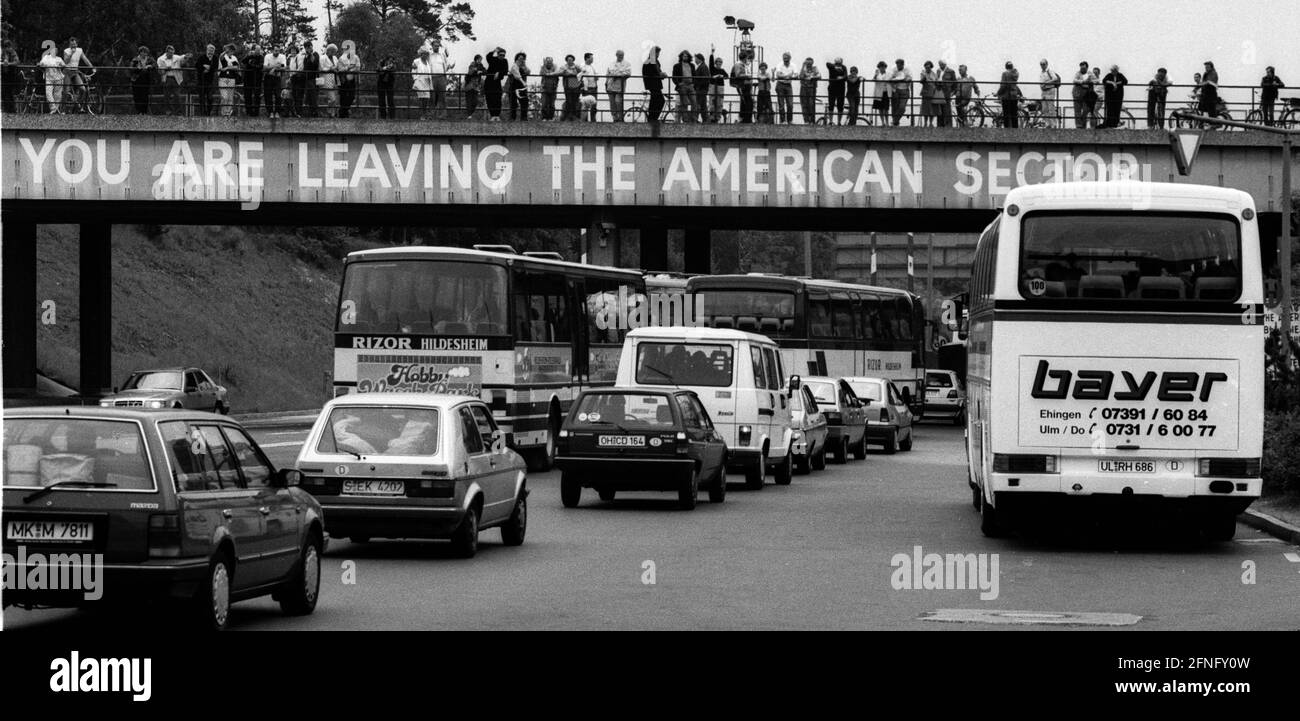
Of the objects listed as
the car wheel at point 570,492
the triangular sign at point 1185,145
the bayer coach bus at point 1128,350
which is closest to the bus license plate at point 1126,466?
the bayer coach bus at point 1128,350

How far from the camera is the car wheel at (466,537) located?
18.4 m

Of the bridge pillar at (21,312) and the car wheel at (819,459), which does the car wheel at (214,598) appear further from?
the bridge pillar at (21,312)

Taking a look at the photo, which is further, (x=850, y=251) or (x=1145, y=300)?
(x=850, y=251)

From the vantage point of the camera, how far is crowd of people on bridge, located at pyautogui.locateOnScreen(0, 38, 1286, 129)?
48281 mm

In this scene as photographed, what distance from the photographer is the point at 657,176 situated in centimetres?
4984

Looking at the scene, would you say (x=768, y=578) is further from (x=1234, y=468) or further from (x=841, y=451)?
(x=841, y=451)

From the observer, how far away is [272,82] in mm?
48312

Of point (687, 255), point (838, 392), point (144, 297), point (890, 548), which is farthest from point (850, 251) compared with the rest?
point (890, 548)

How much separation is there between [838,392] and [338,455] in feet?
72.9

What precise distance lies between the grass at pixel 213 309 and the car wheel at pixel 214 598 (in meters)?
50.8

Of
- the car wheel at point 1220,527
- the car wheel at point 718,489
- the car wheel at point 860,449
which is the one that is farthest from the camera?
the car wheel at point 860,449

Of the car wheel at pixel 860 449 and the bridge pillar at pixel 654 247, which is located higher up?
the bridge pillar at pixel 654 247

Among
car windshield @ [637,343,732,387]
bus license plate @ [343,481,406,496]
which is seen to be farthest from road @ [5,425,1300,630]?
car windshield @ [637,343,732,387]

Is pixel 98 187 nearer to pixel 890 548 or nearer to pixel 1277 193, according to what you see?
pixel 1277 193
